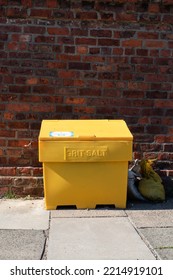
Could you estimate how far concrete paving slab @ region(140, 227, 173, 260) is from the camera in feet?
13.7

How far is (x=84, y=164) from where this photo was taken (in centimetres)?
532

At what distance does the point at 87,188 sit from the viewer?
17.7 ft

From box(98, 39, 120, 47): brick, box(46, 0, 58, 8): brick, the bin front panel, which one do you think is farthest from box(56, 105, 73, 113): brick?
box(46, 0, 58, 8): brick

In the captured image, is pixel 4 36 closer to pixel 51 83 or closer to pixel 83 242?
pixel 51 83

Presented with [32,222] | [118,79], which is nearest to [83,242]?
[32,222]

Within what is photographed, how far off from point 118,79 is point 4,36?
1448mm

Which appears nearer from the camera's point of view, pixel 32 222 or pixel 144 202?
pixel 32 222

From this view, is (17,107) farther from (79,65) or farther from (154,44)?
(154,44)

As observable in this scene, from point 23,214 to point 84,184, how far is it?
75 cm

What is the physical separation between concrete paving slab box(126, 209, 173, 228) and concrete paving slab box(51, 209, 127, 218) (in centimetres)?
13

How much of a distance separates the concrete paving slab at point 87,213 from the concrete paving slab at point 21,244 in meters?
0.55

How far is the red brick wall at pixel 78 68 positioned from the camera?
5711mm

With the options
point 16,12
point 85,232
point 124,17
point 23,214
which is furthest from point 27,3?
point 85,232

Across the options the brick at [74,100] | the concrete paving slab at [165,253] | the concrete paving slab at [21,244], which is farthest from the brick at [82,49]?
the concrete paving slab at [165,253]
